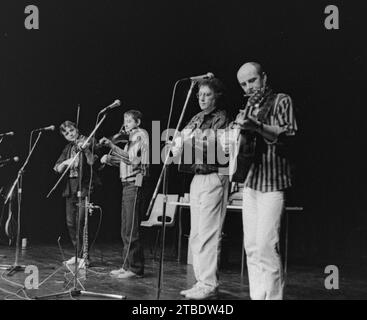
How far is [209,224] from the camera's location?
3205mm

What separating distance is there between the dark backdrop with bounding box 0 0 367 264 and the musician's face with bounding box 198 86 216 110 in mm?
2543

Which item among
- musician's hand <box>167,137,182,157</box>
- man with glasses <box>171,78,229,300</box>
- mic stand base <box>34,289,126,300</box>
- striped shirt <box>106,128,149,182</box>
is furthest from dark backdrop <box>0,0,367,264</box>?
mic stand base <box>34,289,126,300</box>

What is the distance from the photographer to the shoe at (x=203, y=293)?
318 cm

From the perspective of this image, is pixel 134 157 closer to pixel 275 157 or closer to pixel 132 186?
pixel 132 186

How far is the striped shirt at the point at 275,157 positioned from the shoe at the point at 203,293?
0.88 meters

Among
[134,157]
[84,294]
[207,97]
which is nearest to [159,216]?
[134,157]

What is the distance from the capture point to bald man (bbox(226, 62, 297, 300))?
261 centimetres

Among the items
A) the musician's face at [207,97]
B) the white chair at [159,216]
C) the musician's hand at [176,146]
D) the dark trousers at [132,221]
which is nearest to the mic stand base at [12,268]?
the dark trousers at [132,221]

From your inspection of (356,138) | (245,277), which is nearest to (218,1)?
(356,138)

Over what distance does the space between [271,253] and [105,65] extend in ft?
16.8

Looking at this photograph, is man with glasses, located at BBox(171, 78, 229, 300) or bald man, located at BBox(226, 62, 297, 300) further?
man with glasses, located at BBox(171, 78, 229, 300)

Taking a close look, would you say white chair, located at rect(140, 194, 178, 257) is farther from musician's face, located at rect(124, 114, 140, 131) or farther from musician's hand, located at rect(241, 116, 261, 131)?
musician's hand, located at rect(241, 116, 261, 131)

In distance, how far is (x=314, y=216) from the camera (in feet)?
21.0
